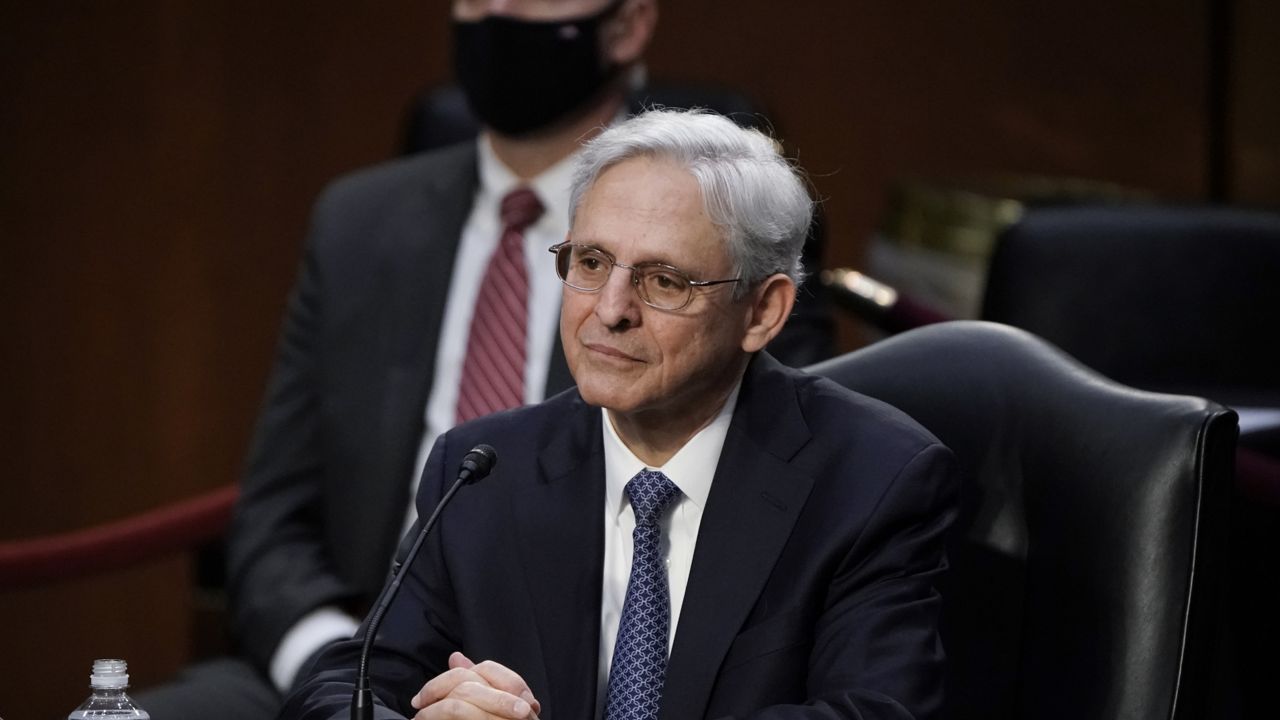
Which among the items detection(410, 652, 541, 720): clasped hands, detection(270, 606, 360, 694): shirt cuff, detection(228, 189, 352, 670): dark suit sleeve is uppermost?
detection(410, 652, 541, 720): clasped hands

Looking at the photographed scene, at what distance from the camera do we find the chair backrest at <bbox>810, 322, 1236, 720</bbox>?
1687 millimetres

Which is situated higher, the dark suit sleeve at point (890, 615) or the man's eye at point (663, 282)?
the man's eye at point (663, 282)

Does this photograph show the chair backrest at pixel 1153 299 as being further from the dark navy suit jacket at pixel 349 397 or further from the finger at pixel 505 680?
the finger at pixel 505 680

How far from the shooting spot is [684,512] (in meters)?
A: 1.78

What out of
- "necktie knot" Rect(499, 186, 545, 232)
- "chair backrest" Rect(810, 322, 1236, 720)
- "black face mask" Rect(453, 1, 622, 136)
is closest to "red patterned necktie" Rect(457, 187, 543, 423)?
"necktie knot" Rect(499, 186, 545, 232)

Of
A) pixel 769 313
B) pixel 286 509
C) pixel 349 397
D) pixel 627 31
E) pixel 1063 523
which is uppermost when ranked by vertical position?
pixel 627 31

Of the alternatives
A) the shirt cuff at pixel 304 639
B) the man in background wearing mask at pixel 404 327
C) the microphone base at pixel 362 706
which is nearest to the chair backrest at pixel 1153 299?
the man in background wearing mask at pixel 404 327

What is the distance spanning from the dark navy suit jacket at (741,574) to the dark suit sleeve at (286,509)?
72cm

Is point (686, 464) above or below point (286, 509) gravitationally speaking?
above

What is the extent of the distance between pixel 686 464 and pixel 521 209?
0.96 m

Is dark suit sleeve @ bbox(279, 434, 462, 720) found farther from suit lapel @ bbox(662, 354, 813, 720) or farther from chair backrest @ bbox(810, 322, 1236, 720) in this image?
chair backrest @ bbox(810, 322, 1236, 720)

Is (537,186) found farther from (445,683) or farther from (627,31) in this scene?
(445,683)

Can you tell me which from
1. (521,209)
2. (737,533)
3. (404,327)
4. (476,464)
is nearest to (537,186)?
(521,209)

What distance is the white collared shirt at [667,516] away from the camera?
1.76 metres
